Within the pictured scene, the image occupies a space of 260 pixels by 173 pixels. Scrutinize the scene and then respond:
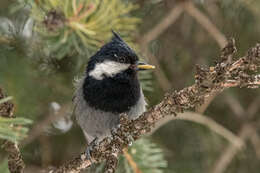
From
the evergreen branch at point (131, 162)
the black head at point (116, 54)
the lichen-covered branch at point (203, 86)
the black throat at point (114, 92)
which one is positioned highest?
the lichen-covered branch at point (203, 86)

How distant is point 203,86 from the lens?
5.49ft

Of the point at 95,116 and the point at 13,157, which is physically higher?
the point at 13,157

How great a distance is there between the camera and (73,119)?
3574 mm

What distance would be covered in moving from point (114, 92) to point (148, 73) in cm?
44

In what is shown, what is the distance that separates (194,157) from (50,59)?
55.7 inches

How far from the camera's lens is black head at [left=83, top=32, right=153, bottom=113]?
2898 mm

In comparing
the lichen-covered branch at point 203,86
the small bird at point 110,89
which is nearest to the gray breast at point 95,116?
the small bird at point 110,89

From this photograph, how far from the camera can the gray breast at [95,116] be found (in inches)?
114

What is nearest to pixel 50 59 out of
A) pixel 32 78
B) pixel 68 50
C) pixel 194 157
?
pixel 32 78

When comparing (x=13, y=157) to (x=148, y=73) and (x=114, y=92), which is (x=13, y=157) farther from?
(x=148, y=73)

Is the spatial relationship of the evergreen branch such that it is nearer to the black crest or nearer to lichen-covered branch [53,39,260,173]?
the black crest

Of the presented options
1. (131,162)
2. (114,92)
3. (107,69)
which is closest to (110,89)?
(114,92)

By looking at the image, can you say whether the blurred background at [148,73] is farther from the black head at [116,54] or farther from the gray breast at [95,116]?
the gray breast at [95,116]

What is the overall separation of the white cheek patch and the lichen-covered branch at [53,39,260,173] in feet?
3.21
